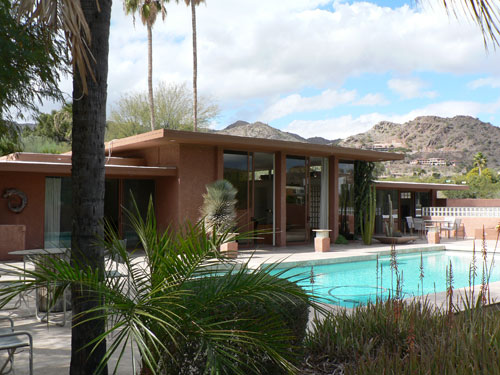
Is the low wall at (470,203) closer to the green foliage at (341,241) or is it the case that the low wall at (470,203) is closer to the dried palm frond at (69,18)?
the green foliage at (341,241)

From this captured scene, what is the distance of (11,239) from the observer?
10.8 meters

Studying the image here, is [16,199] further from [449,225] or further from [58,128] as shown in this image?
[58,128]

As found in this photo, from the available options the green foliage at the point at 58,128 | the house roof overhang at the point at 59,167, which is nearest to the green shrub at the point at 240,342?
the house roof overhang at the point at 59,167

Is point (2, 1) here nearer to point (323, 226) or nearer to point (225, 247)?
point (225, 247)

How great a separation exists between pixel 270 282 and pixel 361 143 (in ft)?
250

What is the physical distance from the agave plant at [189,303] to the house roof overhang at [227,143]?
28.5 feet

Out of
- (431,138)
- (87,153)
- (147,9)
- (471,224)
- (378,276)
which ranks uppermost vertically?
(431,138)

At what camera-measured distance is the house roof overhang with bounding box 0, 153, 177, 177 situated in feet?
35.2

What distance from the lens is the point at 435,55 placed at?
3962 cm

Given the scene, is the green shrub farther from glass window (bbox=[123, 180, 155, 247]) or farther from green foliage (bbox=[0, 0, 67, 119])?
glass window (bbox=[123, 180, 155, 247])

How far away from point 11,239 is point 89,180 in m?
9.10

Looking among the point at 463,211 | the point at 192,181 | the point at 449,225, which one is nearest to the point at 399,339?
the point at 192,181

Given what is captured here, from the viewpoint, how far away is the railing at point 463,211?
2059 cm

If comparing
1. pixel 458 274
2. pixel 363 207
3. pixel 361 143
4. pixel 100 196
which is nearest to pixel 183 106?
pixel 363 207
